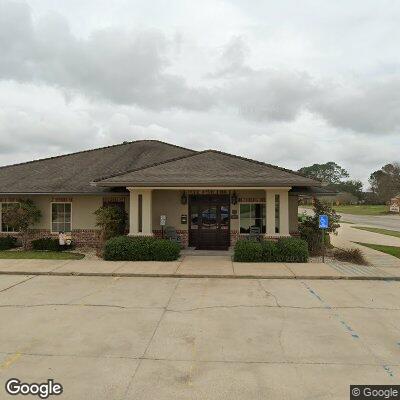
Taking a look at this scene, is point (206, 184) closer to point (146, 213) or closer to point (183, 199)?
point (183, 199)

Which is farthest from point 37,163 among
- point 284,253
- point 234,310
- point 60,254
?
point 234,310

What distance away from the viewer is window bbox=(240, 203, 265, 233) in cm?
1591

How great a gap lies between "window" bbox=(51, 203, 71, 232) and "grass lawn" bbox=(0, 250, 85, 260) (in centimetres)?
188

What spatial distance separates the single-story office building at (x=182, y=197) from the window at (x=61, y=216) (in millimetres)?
44

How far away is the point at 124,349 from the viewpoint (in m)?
5.64

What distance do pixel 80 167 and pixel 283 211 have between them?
450 inches

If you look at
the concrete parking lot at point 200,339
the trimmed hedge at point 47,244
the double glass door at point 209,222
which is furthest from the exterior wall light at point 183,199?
the concrete parking lot at point 200,339

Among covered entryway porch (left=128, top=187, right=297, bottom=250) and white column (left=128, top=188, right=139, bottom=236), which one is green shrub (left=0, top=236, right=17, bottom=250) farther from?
covered entryway porch (left=128, top=187, right=297, bottom=250)

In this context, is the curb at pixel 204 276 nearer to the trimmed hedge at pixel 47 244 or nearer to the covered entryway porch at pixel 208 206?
the covered entryway porch at pixel 208 206

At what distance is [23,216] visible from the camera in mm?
15547

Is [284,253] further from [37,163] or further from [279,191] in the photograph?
[37,163]

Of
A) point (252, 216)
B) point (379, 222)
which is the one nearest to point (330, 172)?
point (379, 222)

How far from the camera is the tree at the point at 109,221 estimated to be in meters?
15.0

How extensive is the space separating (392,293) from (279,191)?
6.09 metres
